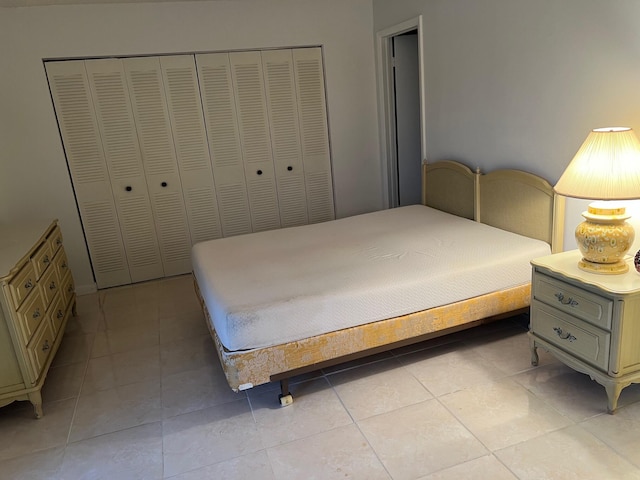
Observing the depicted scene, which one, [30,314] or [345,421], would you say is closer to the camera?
[345,421]

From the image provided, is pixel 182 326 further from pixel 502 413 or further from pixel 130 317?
pixel 502 413

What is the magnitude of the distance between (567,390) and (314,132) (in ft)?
10.3

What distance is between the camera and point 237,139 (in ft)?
14.3

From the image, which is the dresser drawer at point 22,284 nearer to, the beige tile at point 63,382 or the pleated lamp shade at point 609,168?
the beige tile at point 63,382

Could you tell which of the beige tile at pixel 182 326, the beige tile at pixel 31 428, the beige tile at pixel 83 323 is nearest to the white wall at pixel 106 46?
the beige tile at pixel 83 323

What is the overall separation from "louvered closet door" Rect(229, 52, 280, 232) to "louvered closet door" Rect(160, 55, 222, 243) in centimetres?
34

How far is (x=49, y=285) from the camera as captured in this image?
3.02 meters

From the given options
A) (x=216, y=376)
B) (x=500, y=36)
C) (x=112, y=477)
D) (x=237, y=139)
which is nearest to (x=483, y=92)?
(x=500, y=36)

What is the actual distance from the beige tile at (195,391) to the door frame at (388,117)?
252 cm

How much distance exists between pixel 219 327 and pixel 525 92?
2256 millimetres

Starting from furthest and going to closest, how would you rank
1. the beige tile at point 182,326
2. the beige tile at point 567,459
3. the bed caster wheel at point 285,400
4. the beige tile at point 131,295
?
the beige tile at point 131,295, the beige tile at point 182,326, the bed caster wheel at point 285,400, the beige tile at point 567,459

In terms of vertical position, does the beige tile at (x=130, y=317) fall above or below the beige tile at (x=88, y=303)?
below

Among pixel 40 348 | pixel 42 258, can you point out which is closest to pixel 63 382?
pixel 40 348

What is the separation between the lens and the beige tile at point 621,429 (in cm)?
190
